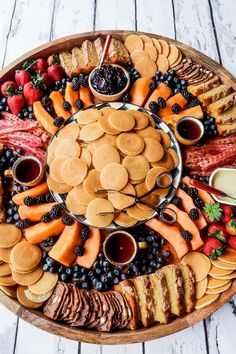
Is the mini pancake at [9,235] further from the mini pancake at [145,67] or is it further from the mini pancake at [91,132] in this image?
the mini pancake at [145,67]

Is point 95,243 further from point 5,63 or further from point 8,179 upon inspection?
point 5,63

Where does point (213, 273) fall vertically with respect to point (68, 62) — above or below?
below

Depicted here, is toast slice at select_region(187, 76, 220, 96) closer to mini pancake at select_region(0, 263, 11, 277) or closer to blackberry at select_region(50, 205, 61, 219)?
blackberry at select_region(50, 205, 61, 219)

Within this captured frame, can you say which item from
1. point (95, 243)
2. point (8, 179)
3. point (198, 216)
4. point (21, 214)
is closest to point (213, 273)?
point (198, 216)

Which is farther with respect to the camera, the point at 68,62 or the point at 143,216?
the point at 68,62

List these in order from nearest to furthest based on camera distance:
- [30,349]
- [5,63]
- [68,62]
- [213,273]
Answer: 1. [213,273]
2. [30,349]
3. [68,62]
4. [5,63]

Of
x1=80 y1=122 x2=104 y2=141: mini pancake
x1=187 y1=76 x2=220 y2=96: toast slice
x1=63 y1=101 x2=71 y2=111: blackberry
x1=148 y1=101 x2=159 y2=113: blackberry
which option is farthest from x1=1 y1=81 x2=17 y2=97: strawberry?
x1=187 y1=76 x2=220 y2=96: toast slice

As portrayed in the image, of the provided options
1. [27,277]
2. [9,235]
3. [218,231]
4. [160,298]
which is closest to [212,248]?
[218,231]
